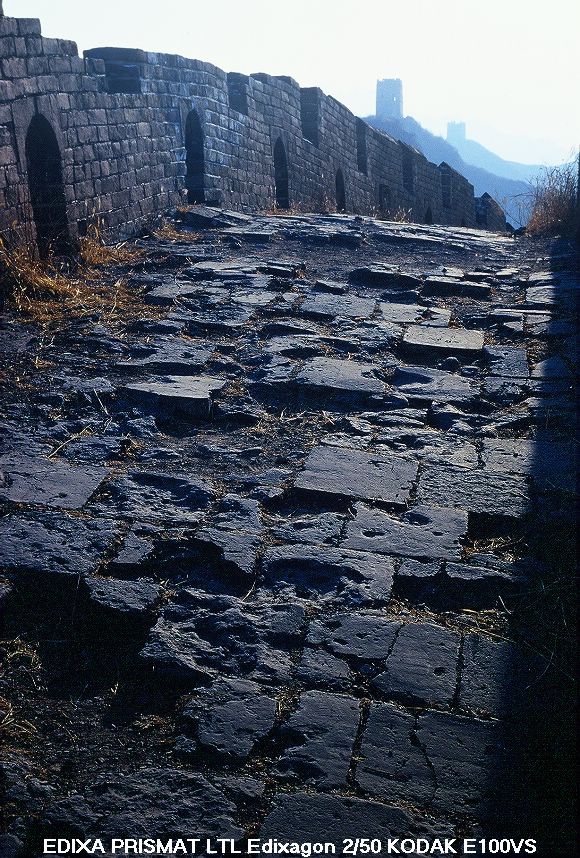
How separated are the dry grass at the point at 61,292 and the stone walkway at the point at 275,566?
0.94ft

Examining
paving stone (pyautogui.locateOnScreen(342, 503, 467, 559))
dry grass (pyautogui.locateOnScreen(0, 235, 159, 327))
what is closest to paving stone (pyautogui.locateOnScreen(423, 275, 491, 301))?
dry grass (pyautogui.locateOnScreen(0, 235, 159, 327))

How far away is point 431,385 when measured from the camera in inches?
183

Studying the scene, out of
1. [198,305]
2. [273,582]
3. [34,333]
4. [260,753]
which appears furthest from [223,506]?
[198,305]

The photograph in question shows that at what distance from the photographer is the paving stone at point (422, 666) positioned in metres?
2.32

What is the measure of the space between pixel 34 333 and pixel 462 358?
278 centimetres

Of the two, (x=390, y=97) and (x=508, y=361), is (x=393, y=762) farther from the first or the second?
(x=390, y=97)

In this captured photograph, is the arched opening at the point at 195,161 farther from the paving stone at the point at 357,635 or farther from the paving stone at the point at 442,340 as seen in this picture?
the paving stone at the point at 357,635

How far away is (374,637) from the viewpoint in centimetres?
252

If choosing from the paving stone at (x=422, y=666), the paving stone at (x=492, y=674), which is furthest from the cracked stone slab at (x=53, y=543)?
the paving stone at (x=492, y=674)

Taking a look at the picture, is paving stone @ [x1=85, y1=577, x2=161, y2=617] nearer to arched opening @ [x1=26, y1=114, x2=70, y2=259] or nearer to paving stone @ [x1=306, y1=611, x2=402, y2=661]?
paving stone @ [x1=306, y1=611, x2=402, y2=661]

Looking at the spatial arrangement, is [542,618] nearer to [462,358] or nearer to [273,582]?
[273,582]

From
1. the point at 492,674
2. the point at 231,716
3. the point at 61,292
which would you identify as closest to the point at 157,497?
the point at 231,716

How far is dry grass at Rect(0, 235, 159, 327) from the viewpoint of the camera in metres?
5.52

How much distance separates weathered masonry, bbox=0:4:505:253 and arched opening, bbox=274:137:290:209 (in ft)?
0.08
